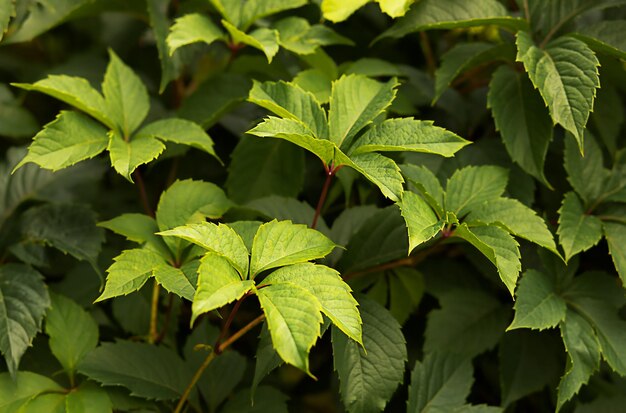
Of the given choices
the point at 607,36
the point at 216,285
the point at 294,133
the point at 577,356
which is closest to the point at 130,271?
the point at 216,285

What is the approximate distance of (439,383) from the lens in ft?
3.10

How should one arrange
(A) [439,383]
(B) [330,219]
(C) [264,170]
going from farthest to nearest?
(B) [330,219], (C) [264,170], (A) [439,383]

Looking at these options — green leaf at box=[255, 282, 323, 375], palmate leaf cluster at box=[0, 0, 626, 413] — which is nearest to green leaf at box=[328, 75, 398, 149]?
palmate leaf cluster at box=[0, 0, 626, 413]

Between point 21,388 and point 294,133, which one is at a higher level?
point 294,133

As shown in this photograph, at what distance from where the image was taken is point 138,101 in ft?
3.22

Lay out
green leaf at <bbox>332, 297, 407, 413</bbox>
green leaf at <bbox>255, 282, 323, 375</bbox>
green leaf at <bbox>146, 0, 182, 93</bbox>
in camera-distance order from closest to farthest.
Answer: green leaf at <bbox>255, 282, 323, 375</bbox> → green leaf at <bbox>332, 297, 407, 413</bbox> → green leaf at <bbox>146, 0, 182, 93</bbox>

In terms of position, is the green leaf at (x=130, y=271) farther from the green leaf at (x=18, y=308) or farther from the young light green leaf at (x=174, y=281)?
the green leaf at (x=18, y=308)

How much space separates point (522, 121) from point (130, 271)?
627 millimetres

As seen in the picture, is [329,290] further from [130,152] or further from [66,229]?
[66,229]

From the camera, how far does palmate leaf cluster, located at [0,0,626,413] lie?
2.55 feet

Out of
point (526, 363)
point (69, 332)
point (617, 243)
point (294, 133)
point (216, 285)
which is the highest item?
point (294, 133)

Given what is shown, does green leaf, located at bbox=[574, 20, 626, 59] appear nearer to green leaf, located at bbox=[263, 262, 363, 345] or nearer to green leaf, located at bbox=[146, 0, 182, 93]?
green leaf, located at bbox=[263, 262, 363, 345]

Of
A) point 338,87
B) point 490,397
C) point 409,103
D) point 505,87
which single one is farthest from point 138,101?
point 490,397

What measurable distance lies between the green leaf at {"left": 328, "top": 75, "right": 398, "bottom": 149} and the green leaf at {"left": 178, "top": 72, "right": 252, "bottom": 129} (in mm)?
265
